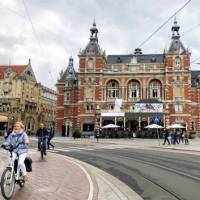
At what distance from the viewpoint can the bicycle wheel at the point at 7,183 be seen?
7453mm

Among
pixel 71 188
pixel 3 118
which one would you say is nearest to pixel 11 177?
pixel 71 188

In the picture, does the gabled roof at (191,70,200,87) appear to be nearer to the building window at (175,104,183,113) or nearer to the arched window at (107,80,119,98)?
the building window at (175,104,183,113)

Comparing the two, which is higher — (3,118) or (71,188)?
(3,118)

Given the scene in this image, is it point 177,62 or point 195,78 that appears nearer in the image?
point 177,62

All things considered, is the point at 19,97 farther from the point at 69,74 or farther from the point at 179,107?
the point at 179,107

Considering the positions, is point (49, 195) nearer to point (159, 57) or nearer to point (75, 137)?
point (75, 137)

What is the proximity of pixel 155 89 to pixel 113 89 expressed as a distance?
8368mm

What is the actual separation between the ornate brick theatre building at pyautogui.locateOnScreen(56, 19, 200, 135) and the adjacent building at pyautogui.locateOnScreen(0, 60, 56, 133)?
14302mm

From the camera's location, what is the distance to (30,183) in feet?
31.4

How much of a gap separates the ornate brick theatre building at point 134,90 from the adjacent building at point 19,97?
14.3 meters

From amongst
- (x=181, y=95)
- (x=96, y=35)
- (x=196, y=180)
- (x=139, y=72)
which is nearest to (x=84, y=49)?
(x=96, y=35)

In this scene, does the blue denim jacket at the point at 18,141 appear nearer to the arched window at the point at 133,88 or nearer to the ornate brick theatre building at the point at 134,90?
the ornate brick theatre building at the point at 134,90

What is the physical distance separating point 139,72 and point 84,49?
12.4m

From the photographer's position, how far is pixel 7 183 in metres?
7.70
